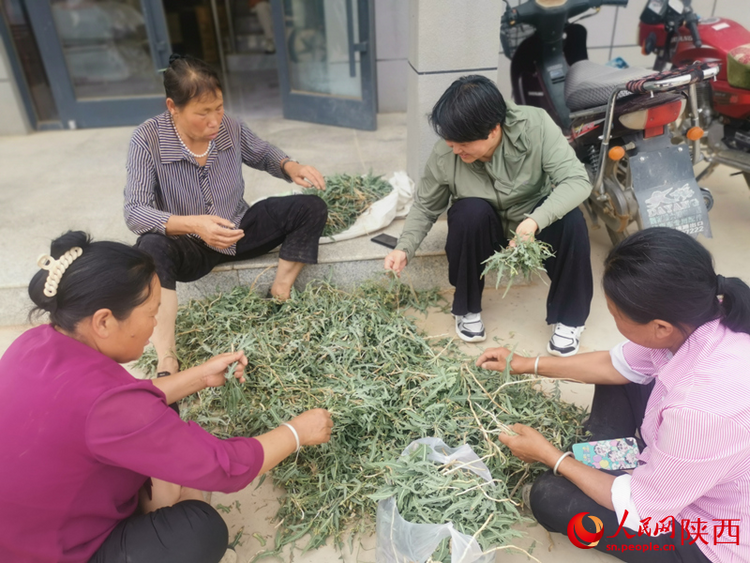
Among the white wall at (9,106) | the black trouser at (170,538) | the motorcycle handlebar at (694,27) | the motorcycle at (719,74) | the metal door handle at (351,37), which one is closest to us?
the black trouser at (170,538)

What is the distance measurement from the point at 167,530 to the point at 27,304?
193 centimetres

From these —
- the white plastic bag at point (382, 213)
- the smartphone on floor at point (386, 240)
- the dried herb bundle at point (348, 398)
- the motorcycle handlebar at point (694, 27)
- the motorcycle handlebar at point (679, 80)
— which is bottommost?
the dried herb bundle at point (348, 398)

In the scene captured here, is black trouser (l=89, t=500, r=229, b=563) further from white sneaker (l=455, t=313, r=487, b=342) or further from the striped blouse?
white sneaker (l=455, t=313, r=487, b=342)

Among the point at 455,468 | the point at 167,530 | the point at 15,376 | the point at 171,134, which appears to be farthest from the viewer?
the point at 171,134

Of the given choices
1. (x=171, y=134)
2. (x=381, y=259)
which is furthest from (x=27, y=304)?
(x=381, y=259)

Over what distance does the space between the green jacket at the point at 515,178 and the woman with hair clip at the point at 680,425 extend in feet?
3.09

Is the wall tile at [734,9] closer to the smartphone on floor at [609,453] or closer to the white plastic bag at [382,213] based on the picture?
the white plastic bag at [382,213]

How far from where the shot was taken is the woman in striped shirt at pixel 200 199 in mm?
2256

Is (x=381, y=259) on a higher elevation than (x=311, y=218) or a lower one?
lower

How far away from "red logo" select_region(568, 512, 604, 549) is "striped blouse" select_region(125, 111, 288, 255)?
71.5 inches

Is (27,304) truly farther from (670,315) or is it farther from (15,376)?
(670,315)

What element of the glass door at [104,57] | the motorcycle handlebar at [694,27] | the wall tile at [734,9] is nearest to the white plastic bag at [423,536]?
A: the motorcycle handlebar at [694,27]

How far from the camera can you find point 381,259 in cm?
294

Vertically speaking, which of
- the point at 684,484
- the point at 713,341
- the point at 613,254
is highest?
the point at 613,254
